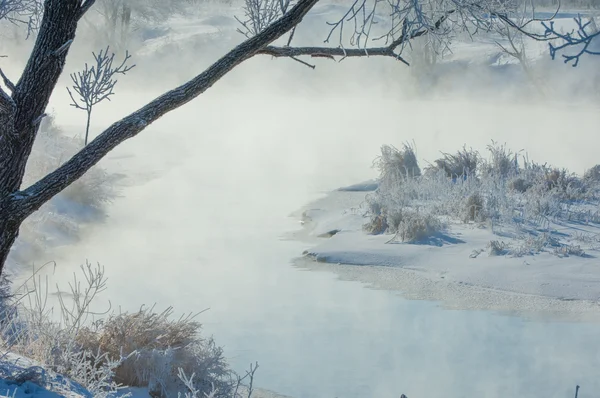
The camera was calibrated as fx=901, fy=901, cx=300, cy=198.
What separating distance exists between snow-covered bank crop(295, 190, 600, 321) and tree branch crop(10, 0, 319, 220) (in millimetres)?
5392

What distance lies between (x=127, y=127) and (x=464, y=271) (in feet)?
22.0

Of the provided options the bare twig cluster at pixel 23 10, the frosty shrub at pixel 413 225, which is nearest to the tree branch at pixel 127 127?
the bare twig cluster at pixel 23 10

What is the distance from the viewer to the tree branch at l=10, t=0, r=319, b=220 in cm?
414

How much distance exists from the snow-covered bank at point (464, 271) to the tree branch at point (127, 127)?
212 inches

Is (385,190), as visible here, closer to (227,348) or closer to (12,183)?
(227,348)

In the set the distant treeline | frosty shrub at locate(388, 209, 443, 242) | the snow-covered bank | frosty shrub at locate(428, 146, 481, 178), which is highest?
the distant treeline

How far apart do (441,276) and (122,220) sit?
237 inches

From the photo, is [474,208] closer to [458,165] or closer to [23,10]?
[458,165]

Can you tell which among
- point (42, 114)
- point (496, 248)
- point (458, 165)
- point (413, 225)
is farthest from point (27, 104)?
point (458, 165)

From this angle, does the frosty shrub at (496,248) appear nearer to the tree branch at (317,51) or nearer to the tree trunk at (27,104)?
the tree branch at (317,51)

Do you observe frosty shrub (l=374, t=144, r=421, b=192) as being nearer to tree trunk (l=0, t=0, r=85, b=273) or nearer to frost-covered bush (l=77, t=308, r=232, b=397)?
frost-covered bush (l=77, t=308, r=232, b=397)

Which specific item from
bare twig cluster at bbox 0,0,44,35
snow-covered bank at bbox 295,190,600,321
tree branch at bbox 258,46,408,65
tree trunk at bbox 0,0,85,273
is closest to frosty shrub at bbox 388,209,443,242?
snow-covered bank at bbox 295,190,600,321

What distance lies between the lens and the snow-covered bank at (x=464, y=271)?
9219 millimetres

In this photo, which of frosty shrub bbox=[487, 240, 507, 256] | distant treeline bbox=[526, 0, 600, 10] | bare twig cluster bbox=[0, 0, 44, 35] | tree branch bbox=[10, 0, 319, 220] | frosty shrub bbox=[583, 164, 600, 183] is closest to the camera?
tree branch bbox=[10, 0, 319, 220]
